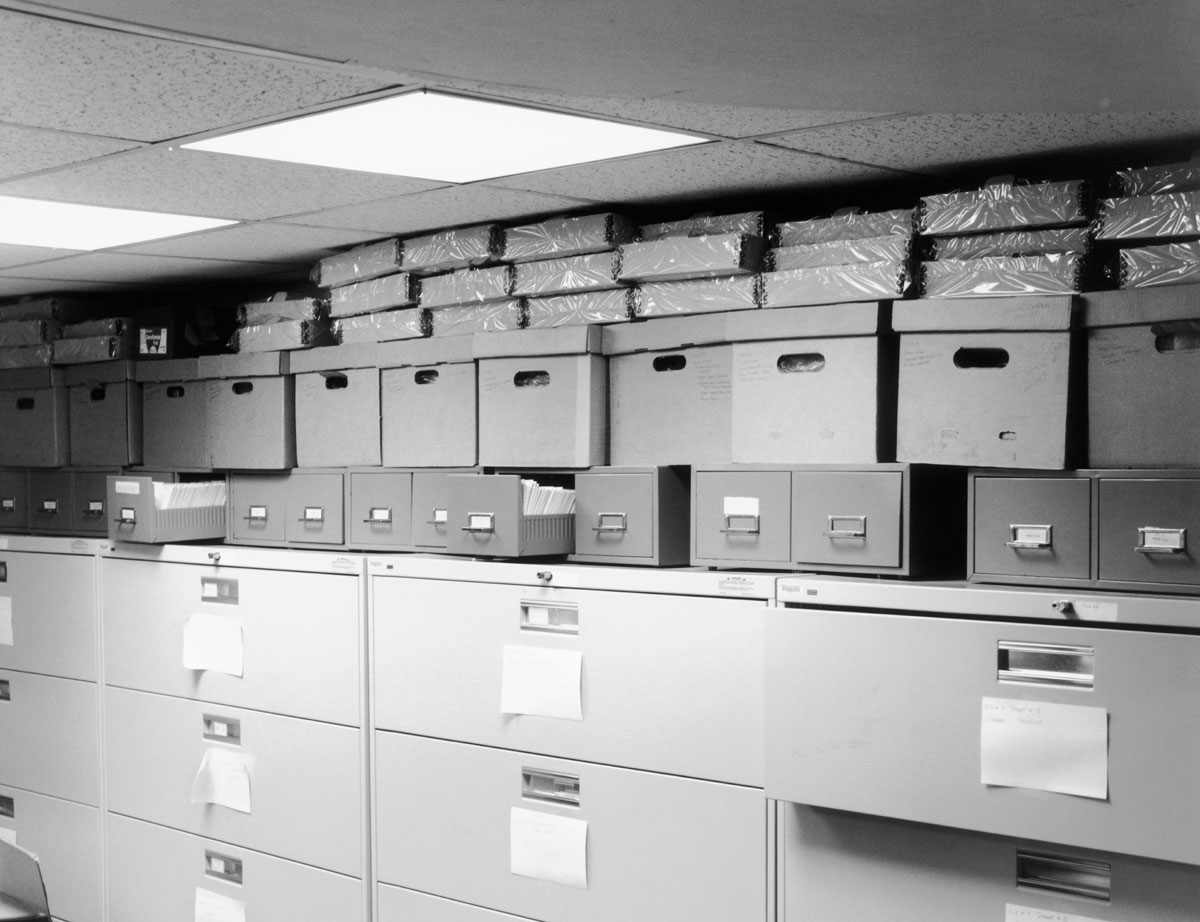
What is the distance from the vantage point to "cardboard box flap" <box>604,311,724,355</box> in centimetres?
217

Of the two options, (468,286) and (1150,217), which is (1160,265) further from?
(468,286)

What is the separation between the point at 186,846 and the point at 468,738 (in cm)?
97

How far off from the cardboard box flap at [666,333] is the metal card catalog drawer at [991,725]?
0.54m

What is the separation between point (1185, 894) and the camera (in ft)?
5.31

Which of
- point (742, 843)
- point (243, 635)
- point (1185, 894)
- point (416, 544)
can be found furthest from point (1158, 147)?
point (243, 635)

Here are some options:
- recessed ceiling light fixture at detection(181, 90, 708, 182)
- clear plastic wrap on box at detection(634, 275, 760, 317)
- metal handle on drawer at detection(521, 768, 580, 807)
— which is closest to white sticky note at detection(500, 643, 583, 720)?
metal handle on drawer at detection(521, 768, 580, 807)

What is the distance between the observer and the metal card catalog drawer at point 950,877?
166cm

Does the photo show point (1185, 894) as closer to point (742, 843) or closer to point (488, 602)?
point (742, 843)

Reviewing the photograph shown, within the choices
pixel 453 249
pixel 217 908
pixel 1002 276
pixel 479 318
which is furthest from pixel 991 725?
pixel 217 908

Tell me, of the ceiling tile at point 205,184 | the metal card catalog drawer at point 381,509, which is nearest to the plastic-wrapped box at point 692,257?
the ceiling tile at point 205,184

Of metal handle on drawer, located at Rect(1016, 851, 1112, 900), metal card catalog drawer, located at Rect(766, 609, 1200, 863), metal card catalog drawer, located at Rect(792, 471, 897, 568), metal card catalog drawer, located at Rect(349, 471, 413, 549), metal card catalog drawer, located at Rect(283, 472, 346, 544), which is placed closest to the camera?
metal card catalog drawer, located at Rect(766, 609, 1200, 863)

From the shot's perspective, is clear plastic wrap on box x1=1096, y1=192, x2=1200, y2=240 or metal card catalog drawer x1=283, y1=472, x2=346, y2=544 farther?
metal card catalog drawer x1=283, y1=472, x2=346, y2=544

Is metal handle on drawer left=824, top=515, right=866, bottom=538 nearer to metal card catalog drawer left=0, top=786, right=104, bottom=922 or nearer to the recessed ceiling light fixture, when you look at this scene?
the recessed ceiling light fixture

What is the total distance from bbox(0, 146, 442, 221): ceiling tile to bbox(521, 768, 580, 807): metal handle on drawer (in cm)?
110
